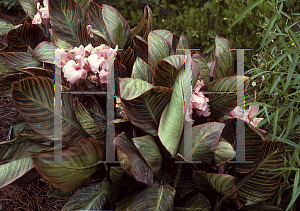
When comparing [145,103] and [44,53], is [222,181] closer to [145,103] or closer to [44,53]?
[145,103]

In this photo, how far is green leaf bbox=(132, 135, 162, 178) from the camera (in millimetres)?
842

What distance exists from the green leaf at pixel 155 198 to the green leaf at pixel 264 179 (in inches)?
11.1

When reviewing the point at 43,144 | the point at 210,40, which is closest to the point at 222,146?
the point at 43,144

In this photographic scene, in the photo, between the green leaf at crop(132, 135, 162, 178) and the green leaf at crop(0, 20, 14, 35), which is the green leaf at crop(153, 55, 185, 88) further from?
the green leaf at crop(0, 20, 14, 35)

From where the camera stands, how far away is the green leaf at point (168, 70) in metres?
0.85

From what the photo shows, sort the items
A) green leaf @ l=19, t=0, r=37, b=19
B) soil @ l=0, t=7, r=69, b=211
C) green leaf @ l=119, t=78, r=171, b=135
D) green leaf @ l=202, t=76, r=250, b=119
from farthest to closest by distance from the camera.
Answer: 1. green leaf @ l=19, t=0, r=37, b=19
2. soil @ l=0, t=7, r=69, b=211
3. green leaf @ l=202, t=76, r=250, b=119
4. green leaf @ l=119, t=78, r=171, b=135

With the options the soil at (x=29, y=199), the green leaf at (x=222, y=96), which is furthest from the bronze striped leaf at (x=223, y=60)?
the soil at (x=29, y=199)

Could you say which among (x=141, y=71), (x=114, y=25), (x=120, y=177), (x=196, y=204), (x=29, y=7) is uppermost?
(x=29, y=7)

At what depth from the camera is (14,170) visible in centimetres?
88

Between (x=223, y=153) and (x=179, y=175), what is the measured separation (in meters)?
0.18

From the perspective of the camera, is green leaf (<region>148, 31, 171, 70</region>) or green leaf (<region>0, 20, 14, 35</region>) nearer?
green leaf (<region>148, 31, 171, 70</region>)

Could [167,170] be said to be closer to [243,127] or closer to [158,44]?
[243,127]

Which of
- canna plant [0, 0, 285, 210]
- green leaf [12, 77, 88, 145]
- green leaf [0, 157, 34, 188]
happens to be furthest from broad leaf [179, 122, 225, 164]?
green leaf [0, 157, 34, 188]

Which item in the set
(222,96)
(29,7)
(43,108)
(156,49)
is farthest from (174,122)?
(29,7)
